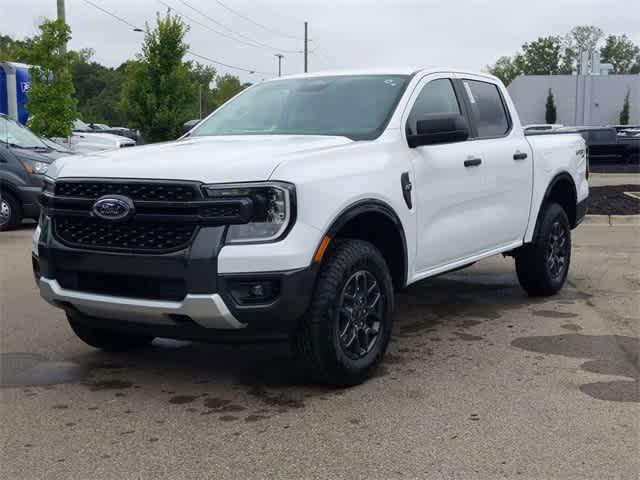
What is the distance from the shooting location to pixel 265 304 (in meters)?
4.39

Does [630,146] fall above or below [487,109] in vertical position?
below

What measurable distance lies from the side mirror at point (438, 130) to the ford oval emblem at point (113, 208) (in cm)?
191

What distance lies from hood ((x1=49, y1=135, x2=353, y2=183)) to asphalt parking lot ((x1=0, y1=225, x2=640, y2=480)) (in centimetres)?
122

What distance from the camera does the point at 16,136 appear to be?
1326 centimetres

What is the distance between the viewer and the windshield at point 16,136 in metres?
13.0

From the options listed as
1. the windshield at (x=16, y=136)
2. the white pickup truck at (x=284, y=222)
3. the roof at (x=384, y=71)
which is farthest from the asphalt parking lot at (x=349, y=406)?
the windshield at (x=16, y=136)

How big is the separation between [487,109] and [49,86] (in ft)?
52.5

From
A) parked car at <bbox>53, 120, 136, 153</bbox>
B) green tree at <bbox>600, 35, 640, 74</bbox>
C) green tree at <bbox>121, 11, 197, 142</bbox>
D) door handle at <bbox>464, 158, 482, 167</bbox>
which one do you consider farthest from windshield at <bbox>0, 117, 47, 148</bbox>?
green tree at <bbox>600, 35, 640, 74</bbox>

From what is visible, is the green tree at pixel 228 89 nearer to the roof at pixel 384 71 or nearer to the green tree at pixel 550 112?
the green tree at pixel 550 112

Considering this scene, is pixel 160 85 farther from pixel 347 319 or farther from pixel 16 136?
pixel 347 319

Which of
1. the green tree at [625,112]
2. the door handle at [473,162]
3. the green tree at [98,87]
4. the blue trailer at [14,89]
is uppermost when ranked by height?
the green tree at [98,87]

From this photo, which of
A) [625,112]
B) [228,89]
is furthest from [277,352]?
[228,89]

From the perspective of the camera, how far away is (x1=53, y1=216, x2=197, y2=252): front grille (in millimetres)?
4438

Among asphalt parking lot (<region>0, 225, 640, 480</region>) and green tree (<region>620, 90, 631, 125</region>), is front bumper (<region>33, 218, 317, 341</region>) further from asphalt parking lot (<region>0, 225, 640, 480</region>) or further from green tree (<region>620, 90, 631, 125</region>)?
green tree (<region>620, 90, 631, 125</region>)
